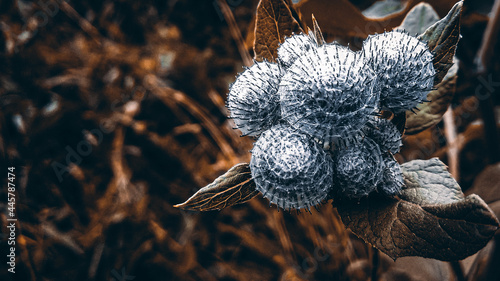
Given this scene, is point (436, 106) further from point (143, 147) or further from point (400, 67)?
point (143, 147)

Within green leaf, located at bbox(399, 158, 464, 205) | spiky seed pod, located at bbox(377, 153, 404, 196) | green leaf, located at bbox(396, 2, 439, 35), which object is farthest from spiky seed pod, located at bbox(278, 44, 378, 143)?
green leaf, located at bbox(396, 2, 439, 35)

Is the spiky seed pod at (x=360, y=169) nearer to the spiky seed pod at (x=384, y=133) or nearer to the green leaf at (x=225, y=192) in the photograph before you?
the spiky seed pod at (x=384, y=133)

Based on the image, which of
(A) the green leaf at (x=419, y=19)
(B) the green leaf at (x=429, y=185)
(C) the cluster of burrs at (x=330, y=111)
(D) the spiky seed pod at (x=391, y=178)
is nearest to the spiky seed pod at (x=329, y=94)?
(C) the cluster of burrs at (x=330, y=111)

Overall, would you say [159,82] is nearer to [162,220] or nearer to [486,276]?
[162,220]

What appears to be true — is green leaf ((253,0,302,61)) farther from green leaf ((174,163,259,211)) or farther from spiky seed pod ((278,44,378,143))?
green leaf ((174,163,259,211))

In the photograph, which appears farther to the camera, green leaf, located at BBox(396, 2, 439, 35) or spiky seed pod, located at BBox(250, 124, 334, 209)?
green leaf, located at BBox(396, 2, 439, 35)

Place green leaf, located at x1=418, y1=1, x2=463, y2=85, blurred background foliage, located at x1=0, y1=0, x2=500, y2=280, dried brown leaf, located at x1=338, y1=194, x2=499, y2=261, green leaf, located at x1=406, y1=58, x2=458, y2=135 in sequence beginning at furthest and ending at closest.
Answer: blurred background foliage, located at x1=0, y1=0, x2=500, y2=280 < green leaf, located at x1=406, y1=58, x2=458, y2=135 < green leaf, located at x1=418, y1=1, x2=463, y2=85 < dried brown leaf, located at x1=338, y1=194, x2=499, y2=261

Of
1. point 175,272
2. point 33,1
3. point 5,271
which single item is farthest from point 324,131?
point 33,1
